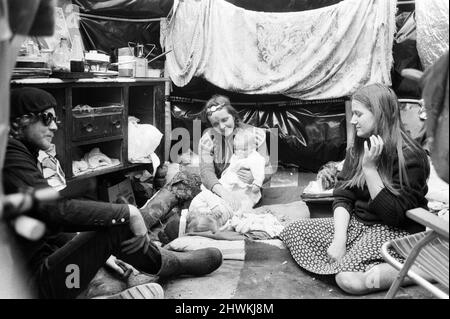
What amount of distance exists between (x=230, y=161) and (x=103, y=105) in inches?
51.1

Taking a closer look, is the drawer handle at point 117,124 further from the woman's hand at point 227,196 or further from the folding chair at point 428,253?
the folding chair at point 428,253

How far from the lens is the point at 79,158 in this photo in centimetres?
435

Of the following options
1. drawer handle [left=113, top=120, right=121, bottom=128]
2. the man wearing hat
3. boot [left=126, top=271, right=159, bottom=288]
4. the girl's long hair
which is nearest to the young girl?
the girl's long hair

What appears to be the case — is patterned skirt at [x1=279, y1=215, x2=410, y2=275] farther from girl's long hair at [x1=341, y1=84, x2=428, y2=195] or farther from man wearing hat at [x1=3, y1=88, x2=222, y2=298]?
man wearing hat at [x1=3, y1=88, x2=222, y2=298]

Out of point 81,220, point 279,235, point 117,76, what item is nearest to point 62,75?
point 117,76

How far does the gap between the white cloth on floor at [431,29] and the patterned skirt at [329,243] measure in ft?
6.53

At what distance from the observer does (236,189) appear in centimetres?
425

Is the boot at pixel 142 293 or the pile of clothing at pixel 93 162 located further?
the pile of clothing at pixel 93 162

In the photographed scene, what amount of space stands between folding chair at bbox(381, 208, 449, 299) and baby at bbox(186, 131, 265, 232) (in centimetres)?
169

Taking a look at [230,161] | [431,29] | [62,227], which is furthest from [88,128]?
[431,29]

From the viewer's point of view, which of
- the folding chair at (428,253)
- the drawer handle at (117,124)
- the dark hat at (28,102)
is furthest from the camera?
the drawer handle at (117,124)

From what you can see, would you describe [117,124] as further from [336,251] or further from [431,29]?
[431,29]

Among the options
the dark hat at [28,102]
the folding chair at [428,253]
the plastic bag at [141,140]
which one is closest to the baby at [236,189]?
the plastic bag at [141,140]

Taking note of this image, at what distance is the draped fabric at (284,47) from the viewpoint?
481 cm
